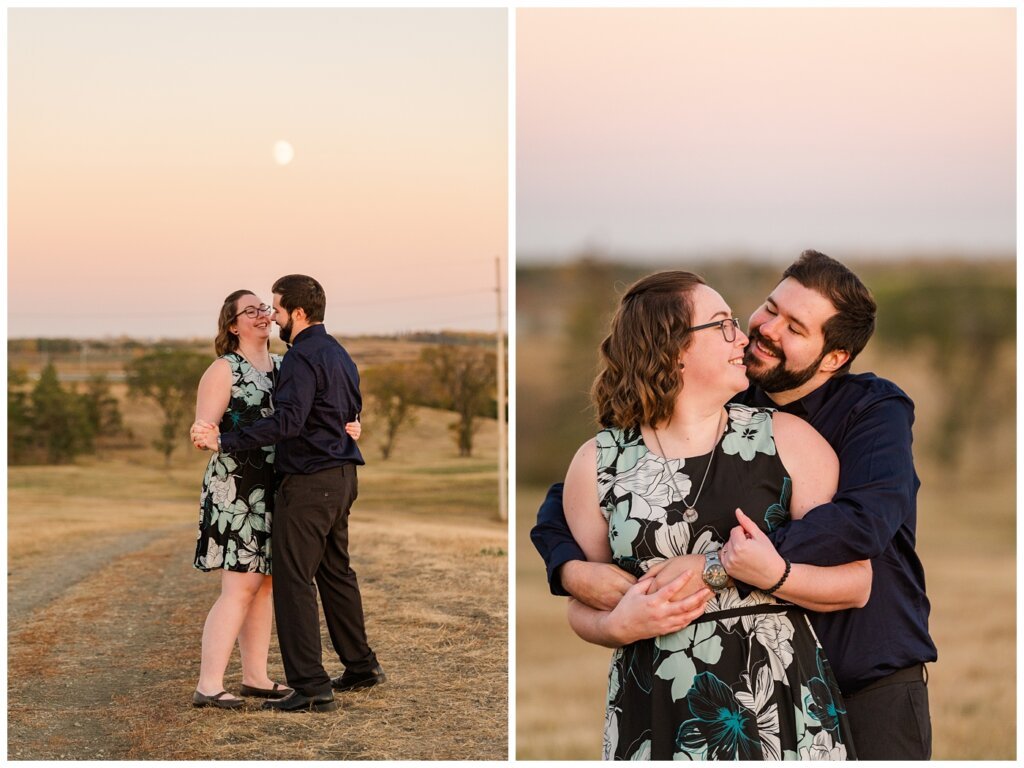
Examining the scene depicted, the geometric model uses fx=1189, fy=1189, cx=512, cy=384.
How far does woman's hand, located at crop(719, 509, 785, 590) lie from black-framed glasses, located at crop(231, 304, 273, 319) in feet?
7.38

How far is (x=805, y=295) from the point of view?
209cm

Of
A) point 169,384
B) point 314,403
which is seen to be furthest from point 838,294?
point 169,384

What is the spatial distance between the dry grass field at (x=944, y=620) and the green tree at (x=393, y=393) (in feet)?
10.8

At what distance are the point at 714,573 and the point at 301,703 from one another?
2.25 m

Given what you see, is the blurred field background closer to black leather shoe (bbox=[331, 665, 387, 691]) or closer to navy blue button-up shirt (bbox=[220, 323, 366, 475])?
black leather shoe (bbox=[331, 665, 387, 691])

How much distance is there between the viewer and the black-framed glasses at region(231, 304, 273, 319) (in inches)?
147

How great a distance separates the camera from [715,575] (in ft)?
6.12

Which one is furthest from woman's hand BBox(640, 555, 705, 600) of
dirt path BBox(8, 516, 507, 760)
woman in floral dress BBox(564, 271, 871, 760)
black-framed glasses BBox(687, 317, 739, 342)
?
dirt path BBox(8, 516, 507, 760)

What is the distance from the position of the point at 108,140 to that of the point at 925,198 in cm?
1564

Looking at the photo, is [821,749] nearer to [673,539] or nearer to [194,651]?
[673,539]

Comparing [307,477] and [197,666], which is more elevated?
[307,477]

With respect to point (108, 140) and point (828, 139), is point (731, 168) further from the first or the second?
point (108, 140)

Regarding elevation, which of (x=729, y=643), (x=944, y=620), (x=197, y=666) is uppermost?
(x=729, y=643)

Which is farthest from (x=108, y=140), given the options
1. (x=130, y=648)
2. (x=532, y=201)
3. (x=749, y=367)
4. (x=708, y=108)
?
(x=708, y=108)
